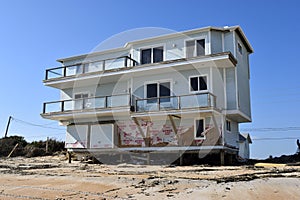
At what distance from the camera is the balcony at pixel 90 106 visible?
22.1 m

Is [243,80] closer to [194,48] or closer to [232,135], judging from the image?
[232,135]

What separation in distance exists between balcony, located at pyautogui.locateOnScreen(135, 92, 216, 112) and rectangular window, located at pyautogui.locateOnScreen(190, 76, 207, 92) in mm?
1052

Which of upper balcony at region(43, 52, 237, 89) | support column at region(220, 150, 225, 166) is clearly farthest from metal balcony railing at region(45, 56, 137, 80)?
support column at region(220, 150, 225, 166)

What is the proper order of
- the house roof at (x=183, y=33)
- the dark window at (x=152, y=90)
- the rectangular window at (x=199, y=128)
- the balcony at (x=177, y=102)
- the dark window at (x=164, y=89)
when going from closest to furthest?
the balcony at (x=177, y=102), the rectangular window at (x=199, y=128), the house roof at (x=183, y=33), the dark window at (x=164, y=89), the dark window at (x=152, y=90)

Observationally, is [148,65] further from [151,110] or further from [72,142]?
[72,142]

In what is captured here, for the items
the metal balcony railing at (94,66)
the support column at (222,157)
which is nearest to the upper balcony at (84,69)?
the metal balcony railing at (94,66)

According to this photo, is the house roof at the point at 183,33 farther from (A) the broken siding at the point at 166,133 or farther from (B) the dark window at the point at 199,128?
(B) the dark window at the point at 199,128

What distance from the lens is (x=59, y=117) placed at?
24.4 m

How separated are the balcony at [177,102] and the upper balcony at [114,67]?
198 centimetres

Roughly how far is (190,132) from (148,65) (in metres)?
4.98

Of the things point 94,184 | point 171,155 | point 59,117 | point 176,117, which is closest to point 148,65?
point 176,117

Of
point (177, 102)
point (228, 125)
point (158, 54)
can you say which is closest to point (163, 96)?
point (177, 102)

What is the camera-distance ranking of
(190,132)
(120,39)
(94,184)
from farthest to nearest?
(120,39) → (190,132) → (94,184)

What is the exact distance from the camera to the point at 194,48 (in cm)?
2083
